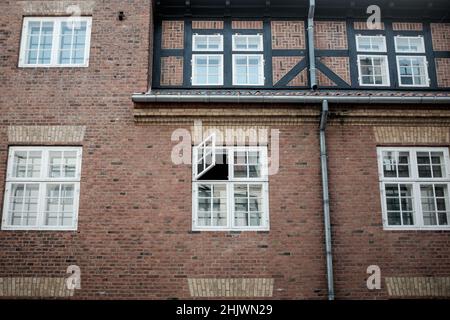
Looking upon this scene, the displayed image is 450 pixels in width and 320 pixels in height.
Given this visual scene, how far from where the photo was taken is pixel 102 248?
9.85 metres

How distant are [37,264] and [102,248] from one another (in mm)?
1315

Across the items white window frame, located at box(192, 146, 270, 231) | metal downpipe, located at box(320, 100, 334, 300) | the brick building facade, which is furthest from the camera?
white window frame, located at box(192, 146, 270, 231)

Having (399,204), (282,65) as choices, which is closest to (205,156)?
(282,65)

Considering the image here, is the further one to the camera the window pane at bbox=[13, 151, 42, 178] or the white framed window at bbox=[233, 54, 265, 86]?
the white framed window at bbox=[233, 54, 265, 86]

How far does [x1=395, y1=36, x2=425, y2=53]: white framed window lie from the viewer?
11656 millimetres

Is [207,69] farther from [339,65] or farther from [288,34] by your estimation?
[339,65]

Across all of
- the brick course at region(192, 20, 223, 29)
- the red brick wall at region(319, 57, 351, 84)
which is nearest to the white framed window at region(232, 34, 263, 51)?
the brick course at region(192, 20, 223, 29)

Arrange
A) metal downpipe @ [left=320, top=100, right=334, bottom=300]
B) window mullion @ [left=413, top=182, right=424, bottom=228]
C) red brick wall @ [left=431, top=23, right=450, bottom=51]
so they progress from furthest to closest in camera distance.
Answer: red brick wall @ [left=431, top=23, right=450, bottom=51] → window mullion @ [left=413, top=182, right=424, bottom=228] → metal downpipe @ [left=320, top=100, right=334, bottom=300]

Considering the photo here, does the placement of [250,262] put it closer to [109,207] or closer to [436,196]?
[109,207]

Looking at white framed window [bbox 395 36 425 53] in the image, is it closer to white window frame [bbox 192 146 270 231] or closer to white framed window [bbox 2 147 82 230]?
white window frame [bbox 192 146 270 231]

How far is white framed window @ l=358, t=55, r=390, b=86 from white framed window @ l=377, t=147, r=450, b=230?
1811 millimetres

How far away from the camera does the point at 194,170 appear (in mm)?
10375

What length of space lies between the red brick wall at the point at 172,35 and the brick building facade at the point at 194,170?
4 centimetres

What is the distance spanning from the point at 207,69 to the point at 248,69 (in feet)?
3.18
